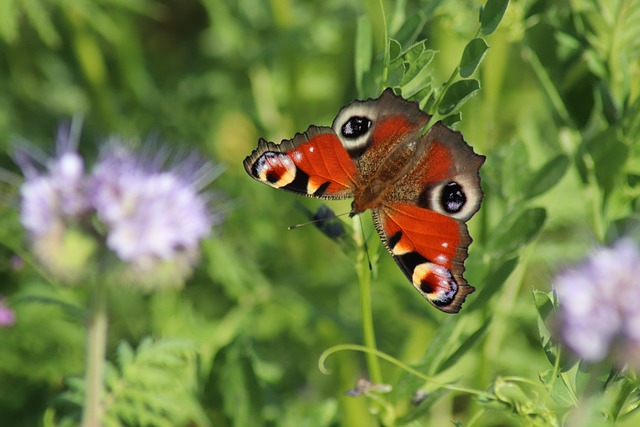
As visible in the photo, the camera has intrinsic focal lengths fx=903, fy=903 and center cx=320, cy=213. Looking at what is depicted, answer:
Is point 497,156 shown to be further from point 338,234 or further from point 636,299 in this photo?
point 636,299

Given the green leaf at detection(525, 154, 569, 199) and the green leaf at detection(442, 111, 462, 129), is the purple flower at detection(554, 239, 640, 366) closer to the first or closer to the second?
the green leaf at detection(442, 111, 462, 129)

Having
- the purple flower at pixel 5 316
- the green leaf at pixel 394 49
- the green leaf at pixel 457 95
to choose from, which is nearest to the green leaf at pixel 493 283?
the green leaf at pixel 457 95

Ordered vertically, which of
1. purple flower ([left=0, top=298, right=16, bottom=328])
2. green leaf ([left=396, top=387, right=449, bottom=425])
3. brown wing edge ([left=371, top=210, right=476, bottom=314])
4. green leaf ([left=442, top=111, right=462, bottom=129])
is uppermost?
purple flower ([left=0, top=298, right=16, bottom=328])

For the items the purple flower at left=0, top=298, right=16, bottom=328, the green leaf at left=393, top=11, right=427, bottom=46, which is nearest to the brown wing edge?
the green leaf at left=393, top=11, right=427, bottom=46

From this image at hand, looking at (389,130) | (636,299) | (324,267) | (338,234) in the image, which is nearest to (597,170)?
(389,130)

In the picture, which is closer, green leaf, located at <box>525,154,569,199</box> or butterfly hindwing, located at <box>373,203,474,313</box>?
butterfly hindwing, located at <box>373,203,474,313</box>

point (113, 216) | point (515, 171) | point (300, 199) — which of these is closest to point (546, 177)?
point (515, 171)
